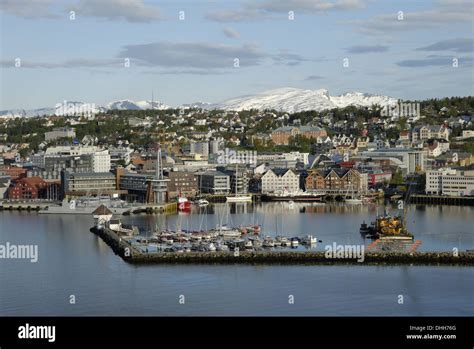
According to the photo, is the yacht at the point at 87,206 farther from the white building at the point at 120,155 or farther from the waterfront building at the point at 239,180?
the white building at the point at 120,155

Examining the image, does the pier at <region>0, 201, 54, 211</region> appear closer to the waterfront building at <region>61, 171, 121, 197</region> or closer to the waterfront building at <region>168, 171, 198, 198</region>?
the waterfront building at <region>61, 171, 121, 197</region>

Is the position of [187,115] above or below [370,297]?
above

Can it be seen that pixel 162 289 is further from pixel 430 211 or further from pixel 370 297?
pixel 430 211

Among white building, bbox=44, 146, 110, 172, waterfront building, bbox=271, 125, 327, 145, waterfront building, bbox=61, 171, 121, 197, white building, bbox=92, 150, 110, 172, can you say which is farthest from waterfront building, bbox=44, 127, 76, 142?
waterfront building, bbox=61, 171, 121, 197

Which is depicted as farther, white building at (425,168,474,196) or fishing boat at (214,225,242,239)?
white building at (425,168,474,196)
